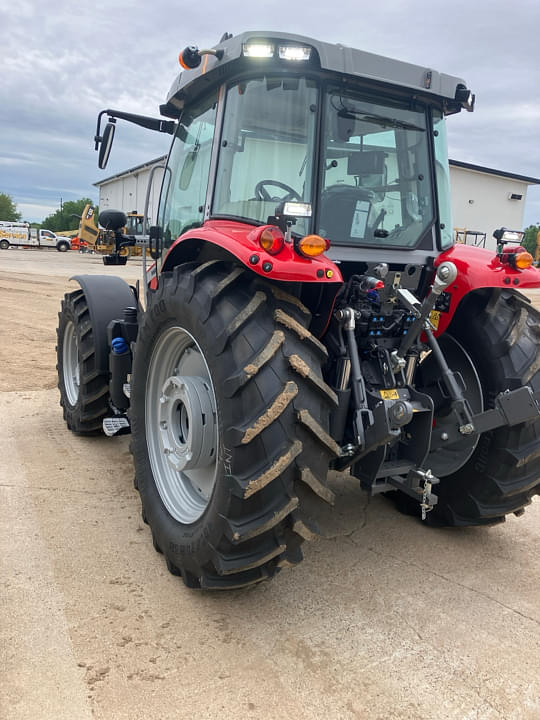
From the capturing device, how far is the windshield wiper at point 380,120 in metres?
2.89

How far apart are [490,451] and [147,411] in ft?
6.29

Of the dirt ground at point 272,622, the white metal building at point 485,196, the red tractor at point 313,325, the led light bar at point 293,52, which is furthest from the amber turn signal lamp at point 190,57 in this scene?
the white metal building at point 485,196

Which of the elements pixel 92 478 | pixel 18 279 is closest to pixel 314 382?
pixel 92 478

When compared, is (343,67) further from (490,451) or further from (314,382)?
(490,451)

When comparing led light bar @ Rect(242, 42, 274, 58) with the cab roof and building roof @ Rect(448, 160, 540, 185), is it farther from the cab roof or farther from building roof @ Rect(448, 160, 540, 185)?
building roof @ Rect(448, 160, 540, 185)

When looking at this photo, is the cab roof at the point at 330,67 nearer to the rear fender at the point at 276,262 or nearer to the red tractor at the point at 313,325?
the red tractor at the point at 313,325

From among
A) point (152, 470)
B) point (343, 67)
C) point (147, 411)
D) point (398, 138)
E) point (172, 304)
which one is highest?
point (343, 67)

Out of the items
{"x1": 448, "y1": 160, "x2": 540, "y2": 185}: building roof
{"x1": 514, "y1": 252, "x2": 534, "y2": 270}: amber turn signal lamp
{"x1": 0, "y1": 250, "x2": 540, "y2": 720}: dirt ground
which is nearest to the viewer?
{"x1": 0, "y1": 250, "x2": 540, "y2": 720}: dirt ground

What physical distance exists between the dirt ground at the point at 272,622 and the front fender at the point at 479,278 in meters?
1.37

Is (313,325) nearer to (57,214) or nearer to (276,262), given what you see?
(276,262)

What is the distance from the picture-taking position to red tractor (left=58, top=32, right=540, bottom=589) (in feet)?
7.54

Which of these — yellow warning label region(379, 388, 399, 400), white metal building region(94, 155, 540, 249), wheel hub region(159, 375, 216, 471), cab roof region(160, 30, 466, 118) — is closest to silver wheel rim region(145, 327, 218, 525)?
wheel hub region(159, 375, 216, 471)

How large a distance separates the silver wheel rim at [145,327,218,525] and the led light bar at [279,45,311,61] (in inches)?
53.9

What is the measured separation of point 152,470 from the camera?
126 inches
